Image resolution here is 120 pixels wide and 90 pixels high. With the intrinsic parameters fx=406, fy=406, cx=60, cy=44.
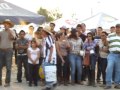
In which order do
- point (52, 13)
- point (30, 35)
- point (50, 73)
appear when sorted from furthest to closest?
1. point (52, 13)
2. point (30, 35)
3. point (50, 73)

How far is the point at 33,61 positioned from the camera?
42.3 ft

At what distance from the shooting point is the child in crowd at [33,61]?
12.9 meters

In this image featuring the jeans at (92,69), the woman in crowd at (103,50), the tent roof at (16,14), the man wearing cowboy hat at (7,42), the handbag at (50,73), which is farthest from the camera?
the tent roof at (16,14)

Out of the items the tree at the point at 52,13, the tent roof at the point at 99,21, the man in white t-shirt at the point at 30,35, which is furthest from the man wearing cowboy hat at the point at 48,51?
the tree at the point at 52,13

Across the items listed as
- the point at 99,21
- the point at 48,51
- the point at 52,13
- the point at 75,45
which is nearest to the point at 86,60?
the point at 75,45

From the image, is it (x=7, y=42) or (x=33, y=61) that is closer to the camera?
(x=7, y=42)

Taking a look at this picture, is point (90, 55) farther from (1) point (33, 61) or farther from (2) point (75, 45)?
(1) point (33, 61)

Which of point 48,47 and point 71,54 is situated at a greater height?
point 48,47

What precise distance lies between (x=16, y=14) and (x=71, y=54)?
3.91 m

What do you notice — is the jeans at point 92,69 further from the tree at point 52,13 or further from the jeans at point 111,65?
the tree at point 52,13

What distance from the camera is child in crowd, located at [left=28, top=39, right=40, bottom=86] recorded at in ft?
42.3

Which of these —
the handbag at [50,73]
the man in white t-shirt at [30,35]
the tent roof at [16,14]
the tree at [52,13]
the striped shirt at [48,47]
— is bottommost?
the handbag at [50,73]

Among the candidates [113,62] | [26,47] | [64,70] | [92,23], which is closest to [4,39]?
[26,47]

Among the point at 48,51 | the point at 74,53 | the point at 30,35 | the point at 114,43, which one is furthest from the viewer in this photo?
the point at 30,35
